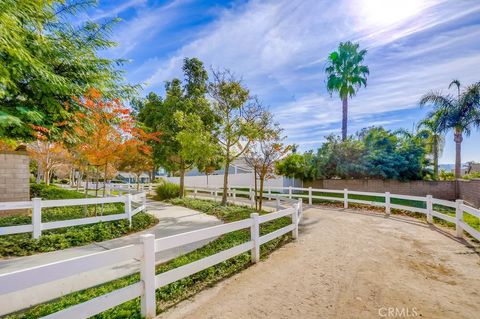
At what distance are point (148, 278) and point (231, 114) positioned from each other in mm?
11083

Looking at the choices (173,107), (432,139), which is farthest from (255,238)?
(432,139)

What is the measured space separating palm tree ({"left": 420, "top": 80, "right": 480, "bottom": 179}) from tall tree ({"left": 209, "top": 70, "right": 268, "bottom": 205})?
12956mm

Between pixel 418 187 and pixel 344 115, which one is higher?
pixel 344 115

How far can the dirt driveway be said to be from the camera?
3.43 metres

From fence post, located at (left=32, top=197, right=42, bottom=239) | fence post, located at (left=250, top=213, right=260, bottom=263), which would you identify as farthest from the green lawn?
fence post, located at (left=250, top=213, right=260, bottom=263)

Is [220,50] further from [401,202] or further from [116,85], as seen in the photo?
[401,202]

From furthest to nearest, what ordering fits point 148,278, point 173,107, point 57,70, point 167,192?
point 167,192, point 173,107, point 57,70, point 148,278

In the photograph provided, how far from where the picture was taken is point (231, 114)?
13672 mm

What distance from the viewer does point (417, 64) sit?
10305 millimetres

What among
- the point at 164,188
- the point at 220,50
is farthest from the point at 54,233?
the point at 164,188

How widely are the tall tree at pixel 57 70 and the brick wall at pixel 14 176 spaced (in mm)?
2893

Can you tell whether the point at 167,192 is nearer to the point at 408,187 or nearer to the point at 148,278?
the point at 408,187

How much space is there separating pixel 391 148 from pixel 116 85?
16474 mm

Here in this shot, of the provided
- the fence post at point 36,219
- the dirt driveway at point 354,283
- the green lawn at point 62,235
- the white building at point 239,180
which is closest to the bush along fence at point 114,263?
the dirt driveway at point 354,283
